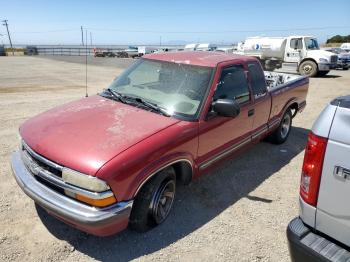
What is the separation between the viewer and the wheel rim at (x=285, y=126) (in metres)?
6.23

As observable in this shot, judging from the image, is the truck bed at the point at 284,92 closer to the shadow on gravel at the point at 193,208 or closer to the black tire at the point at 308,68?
the shadow on gravel at the point at 193,208

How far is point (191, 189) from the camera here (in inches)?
170

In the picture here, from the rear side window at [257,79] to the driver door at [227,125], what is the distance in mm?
201

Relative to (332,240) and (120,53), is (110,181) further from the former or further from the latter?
(120,53)

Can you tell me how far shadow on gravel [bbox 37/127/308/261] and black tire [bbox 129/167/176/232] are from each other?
136 mm

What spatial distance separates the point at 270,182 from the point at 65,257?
3.03 m

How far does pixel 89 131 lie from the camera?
317 centimetres

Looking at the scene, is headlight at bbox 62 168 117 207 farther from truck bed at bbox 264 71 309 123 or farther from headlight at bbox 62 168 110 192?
truck bed at bbox 264 71 309 123

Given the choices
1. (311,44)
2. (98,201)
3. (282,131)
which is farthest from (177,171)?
(311,44)

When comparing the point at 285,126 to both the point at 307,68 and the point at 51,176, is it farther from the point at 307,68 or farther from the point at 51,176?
the point at 307,68

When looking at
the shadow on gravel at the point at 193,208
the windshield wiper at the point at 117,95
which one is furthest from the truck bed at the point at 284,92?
the windshield wiper at the point at 117,95

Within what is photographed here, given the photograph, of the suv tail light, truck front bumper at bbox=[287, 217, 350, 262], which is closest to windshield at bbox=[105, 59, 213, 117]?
the suv tail light

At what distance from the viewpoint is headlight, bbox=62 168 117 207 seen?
8.71 feet

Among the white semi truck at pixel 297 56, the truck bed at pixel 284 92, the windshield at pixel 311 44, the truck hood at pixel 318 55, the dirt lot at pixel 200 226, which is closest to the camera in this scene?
the dirt lot at pixel 200 226
